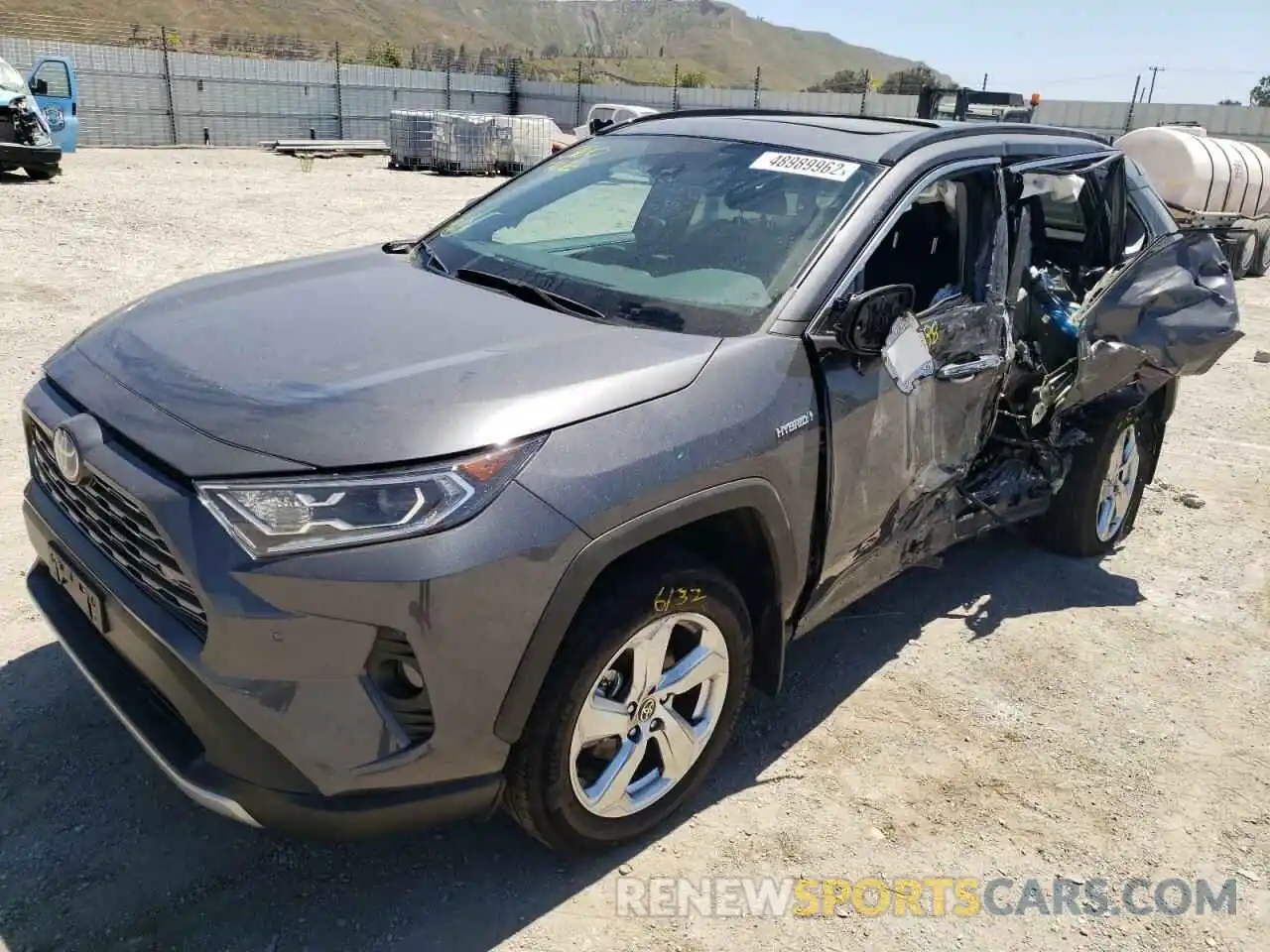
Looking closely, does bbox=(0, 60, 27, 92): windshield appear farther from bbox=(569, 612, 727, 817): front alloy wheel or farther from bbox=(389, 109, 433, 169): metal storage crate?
bbox=(569, 612, 727, 817): front alloy wheel

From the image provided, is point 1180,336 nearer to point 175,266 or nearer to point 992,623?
point 992,623

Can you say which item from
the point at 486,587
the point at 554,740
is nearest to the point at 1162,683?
the point at 554,740

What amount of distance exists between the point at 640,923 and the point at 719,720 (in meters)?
0.59

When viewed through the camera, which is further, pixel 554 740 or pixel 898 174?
pixel 898 174

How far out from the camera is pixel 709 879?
2674 millimetres

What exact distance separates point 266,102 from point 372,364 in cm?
3056

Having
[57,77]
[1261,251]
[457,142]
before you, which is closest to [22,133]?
[57,77]

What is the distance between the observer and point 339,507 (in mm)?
2023

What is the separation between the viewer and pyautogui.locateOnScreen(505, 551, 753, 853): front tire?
2.32 meters

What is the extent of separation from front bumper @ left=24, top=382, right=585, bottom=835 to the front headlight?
3cm

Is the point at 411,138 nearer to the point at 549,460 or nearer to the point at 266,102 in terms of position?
the point at 266,102

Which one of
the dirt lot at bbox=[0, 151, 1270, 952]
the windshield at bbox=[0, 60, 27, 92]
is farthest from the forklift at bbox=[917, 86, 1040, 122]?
the windshield at bbox=[0, 60, 27, 92]

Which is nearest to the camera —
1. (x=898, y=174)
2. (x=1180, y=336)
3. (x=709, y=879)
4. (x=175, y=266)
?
(x=709, y=879)

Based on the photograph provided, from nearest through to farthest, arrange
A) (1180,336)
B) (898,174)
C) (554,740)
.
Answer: (554,740)
(898,174)
(1180,336)
